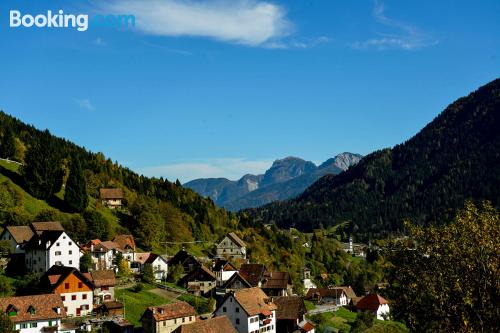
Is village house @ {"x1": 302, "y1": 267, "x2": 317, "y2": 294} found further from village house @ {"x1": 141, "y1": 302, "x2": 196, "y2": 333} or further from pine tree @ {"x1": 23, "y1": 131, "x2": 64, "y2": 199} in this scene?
pine tree @ {"x1": 23, "y1": 131, "x2": 64, "y2": 199}

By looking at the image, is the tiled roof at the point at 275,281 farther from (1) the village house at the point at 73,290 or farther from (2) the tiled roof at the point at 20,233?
(2) the tiled roof at the point at 20,233

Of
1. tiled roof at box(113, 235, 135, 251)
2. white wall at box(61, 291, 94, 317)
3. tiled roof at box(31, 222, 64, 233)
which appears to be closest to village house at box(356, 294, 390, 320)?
tiled roof at box(113, 235, 135, 251)

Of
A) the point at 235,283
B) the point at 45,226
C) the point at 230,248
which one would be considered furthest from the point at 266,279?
the point at 45,226

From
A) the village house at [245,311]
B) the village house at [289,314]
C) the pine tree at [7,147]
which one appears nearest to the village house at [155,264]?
the village house at [289,314]

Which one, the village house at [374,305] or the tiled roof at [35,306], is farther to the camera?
the village house at [374,305]

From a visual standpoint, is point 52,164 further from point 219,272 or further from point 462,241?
point 462,241

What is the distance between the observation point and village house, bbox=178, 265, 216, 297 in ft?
351

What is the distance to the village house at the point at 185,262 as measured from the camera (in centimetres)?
11762

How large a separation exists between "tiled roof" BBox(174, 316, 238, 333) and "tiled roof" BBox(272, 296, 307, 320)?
18.2 metres

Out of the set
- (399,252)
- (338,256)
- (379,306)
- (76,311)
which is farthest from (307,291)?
(399,252)

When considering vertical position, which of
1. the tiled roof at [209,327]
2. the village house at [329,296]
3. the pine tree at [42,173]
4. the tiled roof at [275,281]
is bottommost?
the village house at [329,296]

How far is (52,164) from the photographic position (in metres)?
135

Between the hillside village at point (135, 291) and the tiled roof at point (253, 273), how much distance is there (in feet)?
0.67

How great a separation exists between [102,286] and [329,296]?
6023cm
